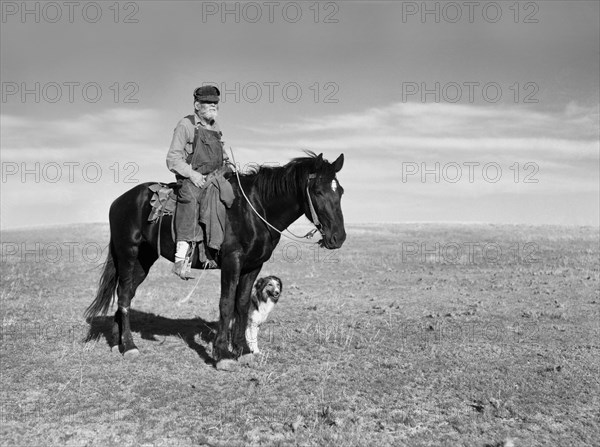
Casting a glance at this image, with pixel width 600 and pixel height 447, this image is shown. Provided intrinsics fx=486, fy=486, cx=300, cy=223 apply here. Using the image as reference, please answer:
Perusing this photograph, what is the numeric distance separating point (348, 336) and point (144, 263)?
4.49 metres

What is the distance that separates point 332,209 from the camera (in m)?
7.63

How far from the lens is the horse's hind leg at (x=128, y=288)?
924 centimetres

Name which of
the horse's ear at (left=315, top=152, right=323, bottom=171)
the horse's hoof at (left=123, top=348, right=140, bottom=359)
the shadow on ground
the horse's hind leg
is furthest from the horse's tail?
the horse's ear at (left=315, top=152, right=323, bottom=171)

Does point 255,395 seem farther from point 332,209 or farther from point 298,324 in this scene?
point 298,324

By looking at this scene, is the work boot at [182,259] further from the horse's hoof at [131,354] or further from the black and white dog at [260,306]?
the horse's hoof at [131,354]

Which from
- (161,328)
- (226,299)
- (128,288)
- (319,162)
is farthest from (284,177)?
(161,328)

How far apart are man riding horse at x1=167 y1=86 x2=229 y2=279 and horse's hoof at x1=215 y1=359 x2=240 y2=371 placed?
158 cm

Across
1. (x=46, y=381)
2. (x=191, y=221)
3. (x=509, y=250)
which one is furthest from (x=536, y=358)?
(x=509, y=250)

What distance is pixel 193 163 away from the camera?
27.9 feet

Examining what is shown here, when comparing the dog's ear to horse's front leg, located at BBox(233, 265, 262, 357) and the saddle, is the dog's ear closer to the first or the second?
horse's front leg, located at BBox(233, 265, 262, 357)

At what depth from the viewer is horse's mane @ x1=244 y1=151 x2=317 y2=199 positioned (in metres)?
8.02

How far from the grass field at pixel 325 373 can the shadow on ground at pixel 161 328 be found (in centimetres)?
5

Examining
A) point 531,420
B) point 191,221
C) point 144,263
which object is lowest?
point 531,420

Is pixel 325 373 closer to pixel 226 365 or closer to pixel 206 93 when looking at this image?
pixel 226 365
